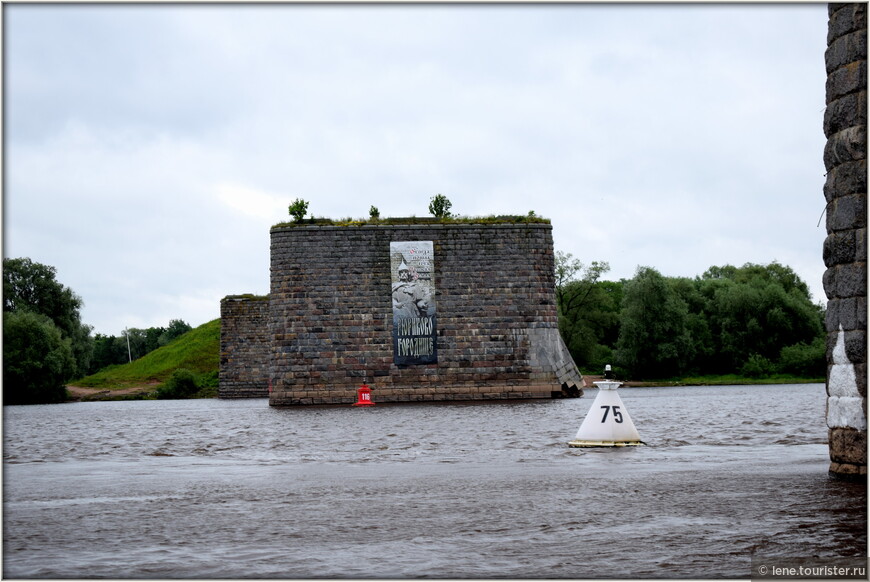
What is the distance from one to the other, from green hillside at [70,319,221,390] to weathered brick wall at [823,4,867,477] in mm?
61531

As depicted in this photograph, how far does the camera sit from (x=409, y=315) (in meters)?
37.1

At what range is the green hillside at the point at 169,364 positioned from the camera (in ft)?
241

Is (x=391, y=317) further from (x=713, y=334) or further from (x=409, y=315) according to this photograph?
(x=713, y=334)

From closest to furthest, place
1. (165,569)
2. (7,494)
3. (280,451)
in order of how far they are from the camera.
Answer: (165,569)
(7,494)
(280,451)

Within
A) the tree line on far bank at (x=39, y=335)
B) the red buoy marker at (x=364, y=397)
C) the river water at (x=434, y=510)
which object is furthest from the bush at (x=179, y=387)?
the river water at (x=434, y=510)

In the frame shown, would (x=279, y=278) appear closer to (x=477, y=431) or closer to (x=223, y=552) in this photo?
(x=477, y=431)

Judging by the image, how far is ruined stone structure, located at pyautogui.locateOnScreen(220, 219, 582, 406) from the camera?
36719mm

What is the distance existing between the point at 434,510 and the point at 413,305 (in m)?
29.2

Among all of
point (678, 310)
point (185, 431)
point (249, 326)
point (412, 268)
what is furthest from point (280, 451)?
point (678, 310)

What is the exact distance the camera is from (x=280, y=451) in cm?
1504

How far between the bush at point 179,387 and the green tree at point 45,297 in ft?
20.0

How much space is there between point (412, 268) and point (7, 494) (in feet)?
91.1

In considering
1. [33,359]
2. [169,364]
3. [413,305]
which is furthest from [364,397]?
[169,364]

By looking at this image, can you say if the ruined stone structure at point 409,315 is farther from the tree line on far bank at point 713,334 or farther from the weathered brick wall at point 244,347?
the tree line on far bank at point 713,334
